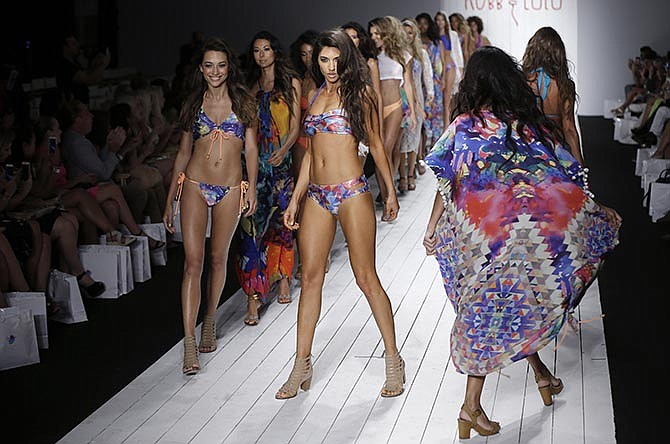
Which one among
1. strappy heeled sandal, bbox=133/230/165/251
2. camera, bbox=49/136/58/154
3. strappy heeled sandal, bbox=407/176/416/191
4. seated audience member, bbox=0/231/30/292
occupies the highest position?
camera, bbox=49/136/58/154

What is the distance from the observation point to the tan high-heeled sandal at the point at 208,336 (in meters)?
4.73

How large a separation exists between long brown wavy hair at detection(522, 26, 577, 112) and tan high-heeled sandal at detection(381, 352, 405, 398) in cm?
169

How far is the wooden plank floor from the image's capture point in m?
3.83

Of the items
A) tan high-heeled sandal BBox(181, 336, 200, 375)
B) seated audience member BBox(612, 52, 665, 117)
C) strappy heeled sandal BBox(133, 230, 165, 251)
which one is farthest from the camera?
seated audience member BBox(612, 52, 665, 117)

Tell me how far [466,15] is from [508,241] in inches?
460

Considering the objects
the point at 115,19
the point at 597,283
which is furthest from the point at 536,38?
the point at 115,19

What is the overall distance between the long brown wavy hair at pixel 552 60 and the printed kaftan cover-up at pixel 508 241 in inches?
65.3

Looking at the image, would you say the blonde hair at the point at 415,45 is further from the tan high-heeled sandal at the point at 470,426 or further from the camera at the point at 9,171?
the tan high-heeled sandal at the point at 470,426

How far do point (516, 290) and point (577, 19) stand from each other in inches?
465

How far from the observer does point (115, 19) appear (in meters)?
14.0

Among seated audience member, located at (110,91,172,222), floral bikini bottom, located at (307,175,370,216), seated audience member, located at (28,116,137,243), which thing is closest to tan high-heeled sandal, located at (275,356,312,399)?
floral bikini bottom, located at (307,175,370,216)

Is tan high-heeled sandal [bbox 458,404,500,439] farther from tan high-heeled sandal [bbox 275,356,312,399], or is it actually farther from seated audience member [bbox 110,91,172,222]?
seated audience member [bbox 110,91,172,222]

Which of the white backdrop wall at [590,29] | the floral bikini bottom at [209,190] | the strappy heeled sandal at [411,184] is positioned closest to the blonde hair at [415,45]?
the strappy heeled sandal at [411,184]

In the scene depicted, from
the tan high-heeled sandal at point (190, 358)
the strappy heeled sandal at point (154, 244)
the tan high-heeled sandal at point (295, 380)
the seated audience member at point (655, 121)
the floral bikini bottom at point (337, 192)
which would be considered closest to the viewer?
the floral bikini bottom at point (337, 192)
